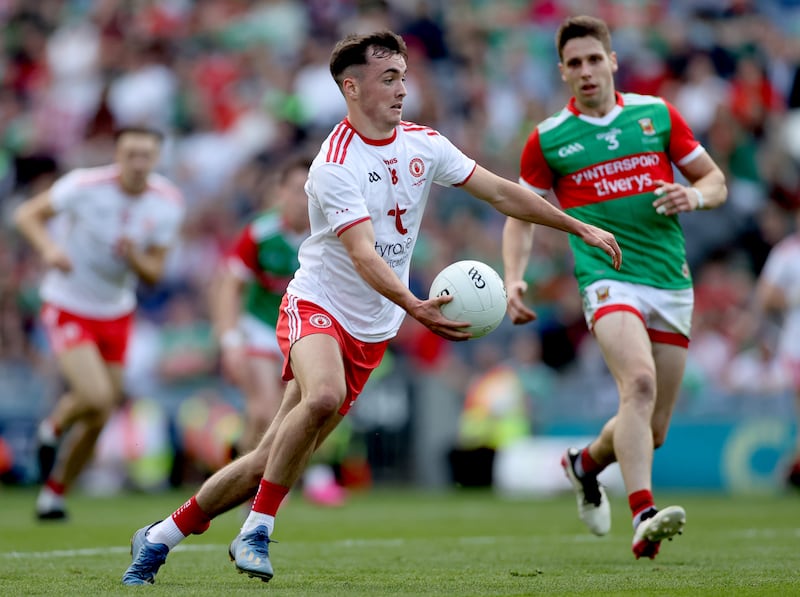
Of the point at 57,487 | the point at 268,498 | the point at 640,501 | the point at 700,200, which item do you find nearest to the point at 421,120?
the point at 57,487

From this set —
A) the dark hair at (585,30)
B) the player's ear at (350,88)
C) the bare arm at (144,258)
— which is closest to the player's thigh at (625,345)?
the dark hair at (585,30)

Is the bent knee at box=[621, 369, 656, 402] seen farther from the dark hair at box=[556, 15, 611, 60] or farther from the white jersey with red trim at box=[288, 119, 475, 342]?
the dark hair at box=[556, 15, 611, 60]

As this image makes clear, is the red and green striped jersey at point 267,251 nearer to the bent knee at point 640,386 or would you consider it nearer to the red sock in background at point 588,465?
the red sock in background at point 588,465

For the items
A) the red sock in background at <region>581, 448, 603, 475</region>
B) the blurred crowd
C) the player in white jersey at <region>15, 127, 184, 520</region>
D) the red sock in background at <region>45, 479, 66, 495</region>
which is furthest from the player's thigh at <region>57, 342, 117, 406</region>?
the red sock in background at <region>581, 448, 603, 475</region>

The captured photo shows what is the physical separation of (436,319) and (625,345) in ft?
Result: 6.80

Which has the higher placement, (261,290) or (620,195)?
(261,290)

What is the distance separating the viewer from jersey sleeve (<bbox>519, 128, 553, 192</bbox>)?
883cm

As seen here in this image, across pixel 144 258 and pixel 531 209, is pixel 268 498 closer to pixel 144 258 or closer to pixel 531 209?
pixel 531 209

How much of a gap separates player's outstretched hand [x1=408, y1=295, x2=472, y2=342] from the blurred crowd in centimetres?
897

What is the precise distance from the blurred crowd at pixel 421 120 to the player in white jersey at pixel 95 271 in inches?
134

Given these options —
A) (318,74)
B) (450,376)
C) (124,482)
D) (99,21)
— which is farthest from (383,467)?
(99,21)

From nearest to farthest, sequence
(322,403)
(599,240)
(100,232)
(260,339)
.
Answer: (322,403) < (599,240) < (100,232) < (260,339)

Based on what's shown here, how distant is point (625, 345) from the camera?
820 cm

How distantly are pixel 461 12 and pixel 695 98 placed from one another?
469 cm
